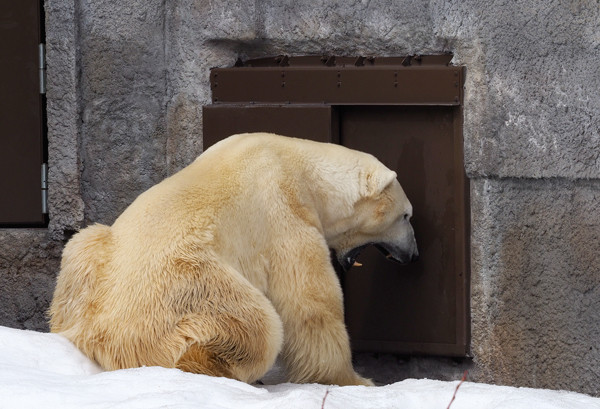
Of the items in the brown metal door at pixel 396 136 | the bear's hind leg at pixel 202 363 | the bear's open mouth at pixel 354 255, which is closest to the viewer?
the bear's hind leg at pixel 202 363

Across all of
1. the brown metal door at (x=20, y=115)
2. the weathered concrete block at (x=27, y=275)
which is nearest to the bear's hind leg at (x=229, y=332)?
the weathered concrete block at (x=27, y=275)

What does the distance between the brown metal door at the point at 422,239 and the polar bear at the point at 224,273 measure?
67 centimetres

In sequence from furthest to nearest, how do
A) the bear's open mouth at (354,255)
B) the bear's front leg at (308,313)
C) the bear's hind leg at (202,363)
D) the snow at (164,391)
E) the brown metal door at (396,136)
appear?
the brown metal door at (396,136)
the bear's open mouth at (354,255)
the bear's front leg at (308,313)
the bear's hind leg at (202,363)
the snow at (164,391)

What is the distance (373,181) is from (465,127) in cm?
65

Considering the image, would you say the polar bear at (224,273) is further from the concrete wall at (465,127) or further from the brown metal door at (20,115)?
the brown metal door at (20,115)

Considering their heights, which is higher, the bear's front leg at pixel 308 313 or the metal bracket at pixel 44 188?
the metal bracket at pixel 44 188

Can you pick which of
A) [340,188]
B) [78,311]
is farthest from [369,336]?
[78,311]

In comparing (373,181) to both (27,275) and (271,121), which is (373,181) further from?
(27,275)

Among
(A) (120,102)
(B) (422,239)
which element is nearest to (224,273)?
(B) (422,239)

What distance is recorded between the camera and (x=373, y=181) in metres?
4.30

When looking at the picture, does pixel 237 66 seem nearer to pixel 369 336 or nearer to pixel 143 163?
pixel 143 163

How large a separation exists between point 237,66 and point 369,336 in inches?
57.6

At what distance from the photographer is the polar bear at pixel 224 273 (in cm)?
355

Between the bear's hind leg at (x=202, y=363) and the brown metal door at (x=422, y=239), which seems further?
the brown metal door at (x=422, y=239)
